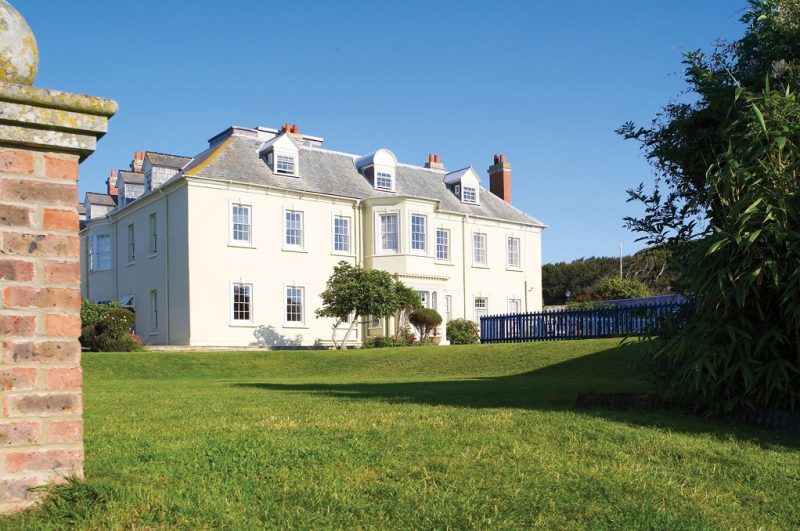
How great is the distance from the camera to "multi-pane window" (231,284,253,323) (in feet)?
98.9

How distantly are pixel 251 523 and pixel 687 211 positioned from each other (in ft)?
23.6

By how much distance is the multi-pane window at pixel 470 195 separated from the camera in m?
38.4

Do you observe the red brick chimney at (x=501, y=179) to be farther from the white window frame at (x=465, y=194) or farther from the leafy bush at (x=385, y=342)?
the leafy bush at (x=385, y=342)

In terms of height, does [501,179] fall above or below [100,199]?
above

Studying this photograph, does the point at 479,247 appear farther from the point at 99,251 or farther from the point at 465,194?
the point at 99,251

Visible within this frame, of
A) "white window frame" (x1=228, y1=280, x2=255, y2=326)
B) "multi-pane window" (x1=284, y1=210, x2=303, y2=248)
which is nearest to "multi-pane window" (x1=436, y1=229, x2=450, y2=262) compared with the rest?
"multi-pane window" (x1=284, y1=210, x2=303, y2=248)

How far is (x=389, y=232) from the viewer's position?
33.7 m

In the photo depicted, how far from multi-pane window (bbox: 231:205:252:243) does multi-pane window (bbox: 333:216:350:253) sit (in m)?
4.09

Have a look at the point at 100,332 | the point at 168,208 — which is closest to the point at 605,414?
the point at 100,332

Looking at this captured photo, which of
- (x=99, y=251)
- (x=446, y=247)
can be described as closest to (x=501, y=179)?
(x=446, y=247)

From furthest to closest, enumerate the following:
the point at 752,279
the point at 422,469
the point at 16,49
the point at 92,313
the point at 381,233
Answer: the point at 381,233 → the point at 92,313 → the point at 752,279 → the point at 422,469 → the point at 16,49

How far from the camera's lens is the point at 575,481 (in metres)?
5.03

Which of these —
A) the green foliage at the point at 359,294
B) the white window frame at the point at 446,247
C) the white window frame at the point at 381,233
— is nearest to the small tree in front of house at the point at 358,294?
the green foliage at the point at 359,294

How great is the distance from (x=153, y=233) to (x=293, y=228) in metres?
5.98
